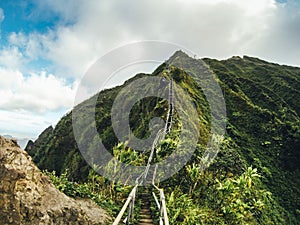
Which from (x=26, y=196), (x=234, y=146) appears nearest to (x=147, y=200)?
(x=26, y=196)

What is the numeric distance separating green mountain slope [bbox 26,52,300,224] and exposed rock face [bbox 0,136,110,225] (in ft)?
12.0

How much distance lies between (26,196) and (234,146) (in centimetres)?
1908

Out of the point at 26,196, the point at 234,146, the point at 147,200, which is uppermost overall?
the point at 234,146

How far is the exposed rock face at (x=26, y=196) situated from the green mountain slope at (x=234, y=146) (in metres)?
3.66

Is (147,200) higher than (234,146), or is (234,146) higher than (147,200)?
(234,146)

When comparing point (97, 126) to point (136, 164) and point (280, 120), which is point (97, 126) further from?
point (136, 164)

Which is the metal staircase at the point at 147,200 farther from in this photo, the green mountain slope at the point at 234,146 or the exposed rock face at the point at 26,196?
the exposed rock face at the point at 26,196

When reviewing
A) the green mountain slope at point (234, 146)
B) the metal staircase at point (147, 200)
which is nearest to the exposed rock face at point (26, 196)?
the metal staircase at point (147, 200)

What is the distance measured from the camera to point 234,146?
22172 mm

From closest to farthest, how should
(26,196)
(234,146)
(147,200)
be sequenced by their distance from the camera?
1. (26,196)
2. (147,200)
3. (234,146)

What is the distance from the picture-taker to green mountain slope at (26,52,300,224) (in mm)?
11578

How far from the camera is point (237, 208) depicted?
1015cm

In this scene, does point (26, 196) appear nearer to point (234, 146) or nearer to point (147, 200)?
point (147, 200)

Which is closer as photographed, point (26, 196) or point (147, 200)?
point (26, 196)
